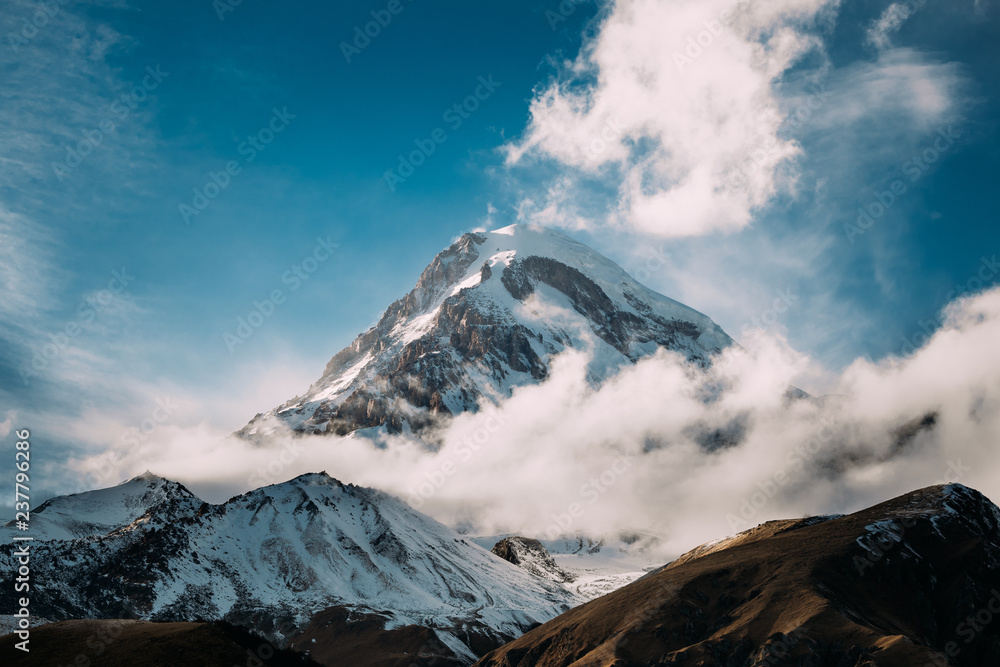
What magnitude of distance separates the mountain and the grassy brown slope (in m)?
86.3

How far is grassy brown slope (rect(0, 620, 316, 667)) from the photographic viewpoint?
9012 centimetres

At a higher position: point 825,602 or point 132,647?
point 132,647

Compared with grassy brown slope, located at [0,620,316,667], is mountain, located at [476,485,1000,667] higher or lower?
lower

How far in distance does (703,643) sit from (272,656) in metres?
89.1

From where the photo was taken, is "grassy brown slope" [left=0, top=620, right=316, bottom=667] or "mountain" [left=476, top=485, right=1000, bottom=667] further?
"mountain" [left=476, top=485, right=1000, bottom=667]

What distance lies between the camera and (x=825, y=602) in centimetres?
14200

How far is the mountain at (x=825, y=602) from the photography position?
137 metres

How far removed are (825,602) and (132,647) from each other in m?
126

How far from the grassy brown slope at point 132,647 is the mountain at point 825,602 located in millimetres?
86305

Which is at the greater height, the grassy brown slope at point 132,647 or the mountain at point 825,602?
the grassy brown slope at point 132,647

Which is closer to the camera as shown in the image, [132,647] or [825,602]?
[132,647]

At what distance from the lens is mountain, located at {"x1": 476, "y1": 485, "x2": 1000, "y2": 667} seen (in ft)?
449

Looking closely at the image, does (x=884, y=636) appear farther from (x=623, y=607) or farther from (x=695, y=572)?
(x=623, y=607)

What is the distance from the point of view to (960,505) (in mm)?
178000
